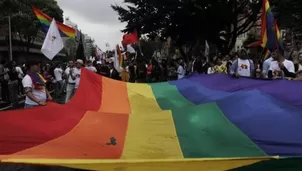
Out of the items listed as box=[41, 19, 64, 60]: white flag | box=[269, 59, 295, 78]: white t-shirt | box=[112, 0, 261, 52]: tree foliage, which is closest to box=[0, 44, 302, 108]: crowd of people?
box=[269, 59, 295, 78]: white t-shirt

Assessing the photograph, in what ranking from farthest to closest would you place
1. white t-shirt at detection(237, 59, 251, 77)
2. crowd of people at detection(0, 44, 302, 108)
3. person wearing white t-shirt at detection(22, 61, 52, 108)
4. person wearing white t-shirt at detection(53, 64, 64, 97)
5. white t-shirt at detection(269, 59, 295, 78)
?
person wearing white t-shirt at detection(53, 64, 64, 97) → white t-shirt at detection(237, 59, 251, 77) → white t-shirt at detection(269, 59, 295, 78) → crowd of people at detection(0, 44, 302, 108) → person wearing white t-shirt at detection(22, 61, 52, 108)

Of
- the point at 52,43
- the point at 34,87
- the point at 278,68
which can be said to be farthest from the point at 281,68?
the point at 52,43

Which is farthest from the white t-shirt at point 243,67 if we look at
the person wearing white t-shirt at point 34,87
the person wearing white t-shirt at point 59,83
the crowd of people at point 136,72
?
the person wearing white t-shirt at point 59,83

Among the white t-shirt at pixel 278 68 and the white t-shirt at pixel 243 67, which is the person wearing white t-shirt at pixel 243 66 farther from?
the white t-shirt at pixel 278 68

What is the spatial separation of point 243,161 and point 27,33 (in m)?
40.4

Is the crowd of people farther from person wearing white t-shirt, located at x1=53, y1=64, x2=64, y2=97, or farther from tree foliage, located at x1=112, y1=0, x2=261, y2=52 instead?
tree foliage, located at x1=112, y1=0, x2=261, y2=52

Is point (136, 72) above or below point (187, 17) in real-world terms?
below

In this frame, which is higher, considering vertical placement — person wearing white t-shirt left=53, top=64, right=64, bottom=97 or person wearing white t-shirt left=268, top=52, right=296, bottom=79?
person wearing white t-shirt left=268, top=52, right=296, bottom=79

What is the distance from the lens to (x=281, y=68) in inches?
368

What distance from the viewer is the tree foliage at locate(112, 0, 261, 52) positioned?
1309 inches

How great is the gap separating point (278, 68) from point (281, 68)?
53 centimetres

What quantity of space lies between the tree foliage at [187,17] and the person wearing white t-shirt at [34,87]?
26174 mm

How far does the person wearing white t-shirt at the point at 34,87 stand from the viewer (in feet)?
25.2

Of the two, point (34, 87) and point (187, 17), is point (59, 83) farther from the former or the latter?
point (187, 17)
